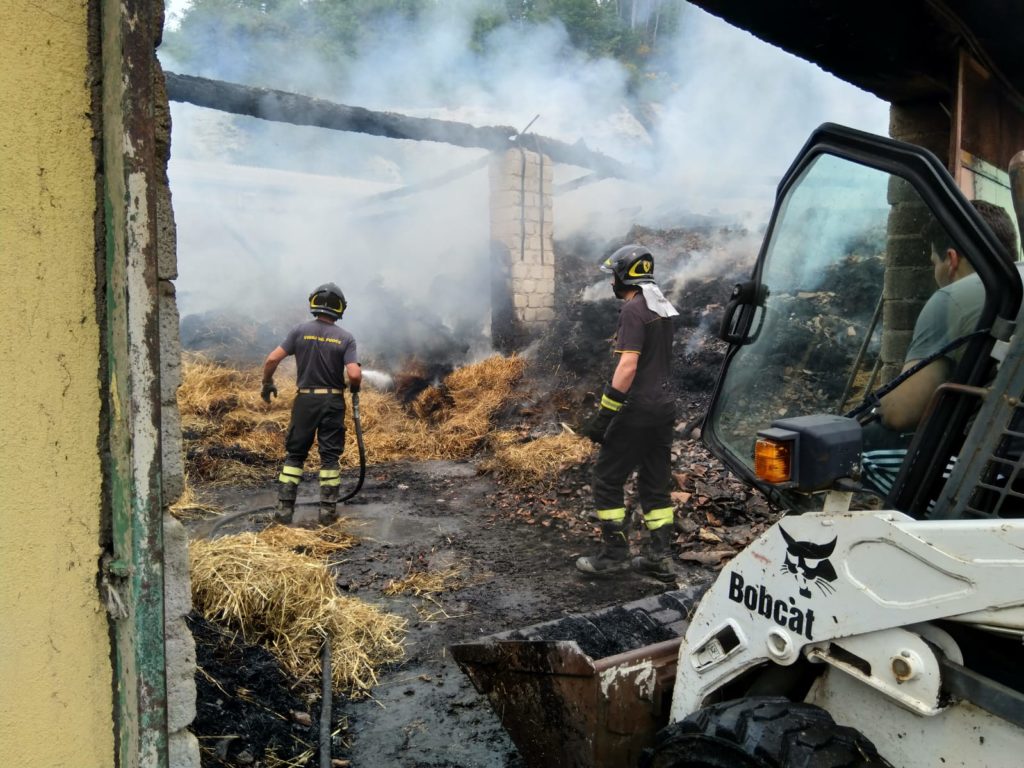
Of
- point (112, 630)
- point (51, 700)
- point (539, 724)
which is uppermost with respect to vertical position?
point (112, 630)

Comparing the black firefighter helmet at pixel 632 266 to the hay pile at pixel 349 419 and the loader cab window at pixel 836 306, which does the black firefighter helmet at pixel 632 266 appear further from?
the hay pile at pixel 349 419

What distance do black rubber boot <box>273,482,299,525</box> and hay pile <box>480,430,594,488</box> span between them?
8.20ft

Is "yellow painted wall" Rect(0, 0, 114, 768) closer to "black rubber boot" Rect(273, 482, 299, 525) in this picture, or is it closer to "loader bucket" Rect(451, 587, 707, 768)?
"loader bucket" Rect(451, 587, 707, 768)

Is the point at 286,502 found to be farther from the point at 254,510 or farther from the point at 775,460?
the point at 775,460

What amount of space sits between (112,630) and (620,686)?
1625mm

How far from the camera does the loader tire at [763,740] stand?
1669 millimetres

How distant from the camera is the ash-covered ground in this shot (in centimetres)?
329

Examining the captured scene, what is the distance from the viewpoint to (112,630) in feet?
6.06

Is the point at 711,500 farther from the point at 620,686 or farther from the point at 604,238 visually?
the point at 604,238

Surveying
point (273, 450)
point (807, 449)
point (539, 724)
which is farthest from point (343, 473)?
point (807, 449)

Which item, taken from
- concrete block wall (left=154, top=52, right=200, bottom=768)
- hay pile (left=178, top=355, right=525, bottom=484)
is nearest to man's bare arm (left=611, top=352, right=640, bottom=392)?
concrete block wall (left=154, top=52, right=200, bottom=768)

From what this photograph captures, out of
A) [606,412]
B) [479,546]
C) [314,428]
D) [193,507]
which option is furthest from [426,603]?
[193,507]

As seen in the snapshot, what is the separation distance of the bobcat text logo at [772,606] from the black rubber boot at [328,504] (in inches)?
208

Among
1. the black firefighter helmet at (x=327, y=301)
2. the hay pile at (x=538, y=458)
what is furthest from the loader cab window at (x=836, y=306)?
the hay pile at (x=538, y=458)
